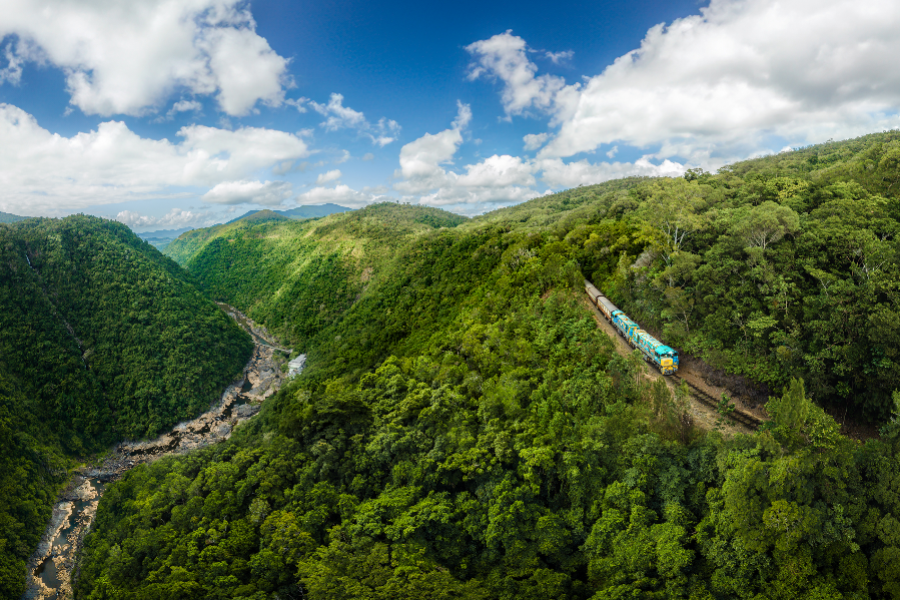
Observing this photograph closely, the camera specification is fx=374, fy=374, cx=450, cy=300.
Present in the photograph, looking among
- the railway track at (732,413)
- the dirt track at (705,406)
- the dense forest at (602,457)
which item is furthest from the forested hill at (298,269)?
the railway track at (732,413)

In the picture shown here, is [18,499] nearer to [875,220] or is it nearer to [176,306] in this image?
[176,306]

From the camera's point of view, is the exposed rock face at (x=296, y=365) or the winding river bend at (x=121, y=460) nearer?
the winding river bend at (x=121, y=460)

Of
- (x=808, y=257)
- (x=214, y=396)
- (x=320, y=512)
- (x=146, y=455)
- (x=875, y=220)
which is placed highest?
(x=875, y=220)

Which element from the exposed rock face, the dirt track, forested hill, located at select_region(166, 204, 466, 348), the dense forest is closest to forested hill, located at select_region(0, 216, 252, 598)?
the exposed rock face

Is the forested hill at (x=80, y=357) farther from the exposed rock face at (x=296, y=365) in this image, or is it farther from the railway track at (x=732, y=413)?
the railway track at (x=732, y=413)

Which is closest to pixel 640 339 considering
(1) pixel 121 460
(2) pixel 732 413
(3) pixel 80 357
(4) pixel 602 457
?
(2) pixel 732 413

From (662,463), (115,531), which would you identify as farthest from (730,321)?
(115,531)
